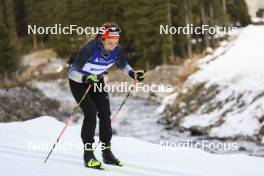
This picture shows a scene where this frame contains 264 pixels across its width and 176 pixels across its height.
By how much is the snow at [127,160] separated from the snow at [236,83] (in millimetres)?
5174

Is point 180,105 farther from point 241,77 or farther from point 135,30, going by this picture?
point 135,30

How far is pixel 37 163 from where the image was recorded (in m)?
6.90

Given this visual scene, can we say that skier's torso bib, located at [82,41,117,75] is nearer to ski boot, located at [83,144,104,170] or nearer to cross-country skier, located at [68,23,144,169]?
cross-country skier, located at [68,23,144,169]

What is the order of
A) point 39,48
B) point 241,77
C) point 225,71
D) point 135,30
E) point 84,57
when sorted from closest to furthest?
point 84,57
point 241,77
point 225,71
point 135,30
point 39,48

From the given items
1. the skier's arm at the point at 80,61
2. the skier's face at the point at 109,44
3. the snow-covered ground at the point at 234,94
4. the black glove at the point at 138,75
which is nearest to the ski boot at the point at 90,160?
the skier's arm at the point at 80,61

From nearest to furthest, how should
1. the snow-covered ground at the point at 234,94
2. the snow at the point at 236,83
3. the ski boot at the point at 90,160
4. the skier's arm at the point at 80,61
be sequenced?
the skier's arm at the point at 80,61 → the ski boot at the point at 90,160 → the snow-covered ground at the point at 234,94 → the snow at the point at 236,83

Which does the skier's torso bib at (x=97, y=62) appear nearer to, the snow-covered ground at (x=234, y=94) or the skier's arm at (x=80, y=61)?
the skier's arm at (x=80, y=61)

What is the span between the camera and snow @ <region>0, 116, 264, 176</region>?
652 centimetres

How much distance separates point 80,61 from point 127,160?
76.3 inches

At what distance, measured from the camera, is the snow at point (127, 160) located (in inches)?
257

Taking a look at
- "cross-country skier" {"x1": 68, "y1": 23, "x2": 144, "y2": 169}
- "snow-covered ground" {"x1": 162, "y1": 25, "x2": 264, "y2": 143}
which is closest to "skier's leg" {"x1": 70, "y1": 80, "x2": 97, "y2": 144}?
"cross-country skier" {"x1": 68, "y1": 23, "x2": 144, "y2": 169}

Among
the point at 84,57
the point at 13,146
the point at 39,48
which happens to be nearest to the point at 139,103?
the point at 13,146

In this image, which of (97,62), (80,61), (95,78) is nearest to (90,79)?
(95,78)

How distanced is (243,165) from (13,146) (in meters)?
3.88
